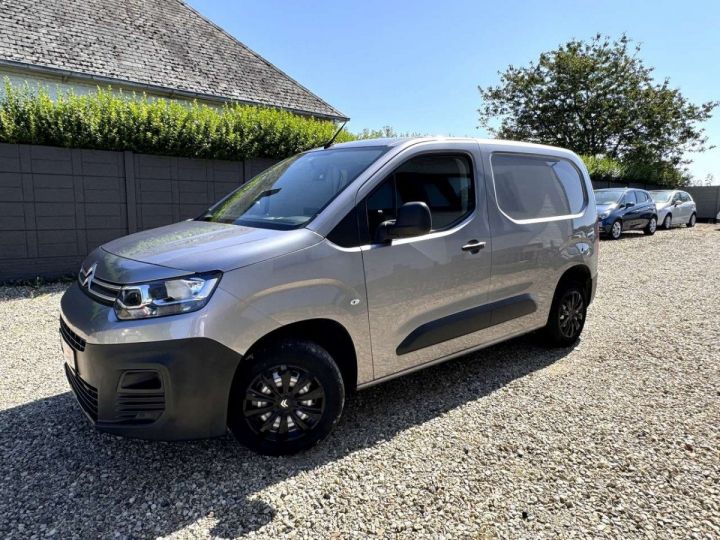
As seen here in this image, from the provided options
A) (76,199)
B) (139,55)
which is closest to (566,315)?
(76,199)

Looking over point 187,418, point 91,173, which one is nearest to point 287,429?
point 187,418

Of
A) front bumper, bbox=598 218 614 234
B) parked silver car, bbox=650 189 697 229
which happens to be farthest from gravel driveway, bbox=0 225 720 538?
parked silver car, bbox=650 189 697 229

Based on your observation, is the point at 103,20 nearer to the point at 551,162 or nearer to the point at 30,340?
the point at 30,340

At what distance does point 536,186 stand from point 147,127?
6567 mm

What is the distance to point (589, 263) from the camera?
182 inches

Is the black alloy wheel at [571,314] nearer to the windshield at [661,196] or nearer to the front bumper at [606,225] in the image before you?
the front bumper at [606,225]

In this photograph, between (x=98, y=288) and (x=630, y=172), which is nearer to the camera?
(x=98, y=288)

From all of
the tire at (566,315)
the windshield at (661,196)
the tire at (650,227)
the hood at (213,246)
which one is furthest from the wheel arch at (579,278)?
the windshield at (661,196)

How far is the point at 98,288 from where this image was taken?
2625 mm

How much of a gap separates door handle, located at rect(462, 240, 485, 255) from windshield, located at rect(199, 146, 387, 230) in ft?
3.00

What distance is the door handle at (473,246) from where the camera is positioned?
3412 millimetres

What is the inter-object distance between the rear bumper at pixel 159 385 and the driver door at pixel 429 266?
101 centimetres

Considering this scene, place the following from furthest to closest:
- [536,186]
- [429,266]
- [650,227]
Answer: [650,227]
[536,186]
[429,266]

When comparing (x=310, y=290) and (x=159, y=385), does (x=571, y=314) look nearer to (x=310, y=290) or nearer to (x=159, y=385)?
(x=310, y=290)
